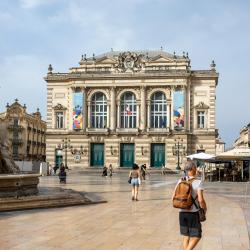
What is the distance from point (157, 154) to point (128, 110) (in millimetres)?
7244

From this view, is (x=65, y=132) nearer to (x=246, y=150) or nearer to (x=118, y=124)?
(x=118, y=124)

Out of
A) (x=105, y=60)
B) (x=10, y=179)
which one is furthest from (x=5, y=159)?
(x=105, y=60)

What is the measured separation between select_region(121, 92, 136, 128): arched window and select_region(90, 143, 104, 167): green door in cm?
435

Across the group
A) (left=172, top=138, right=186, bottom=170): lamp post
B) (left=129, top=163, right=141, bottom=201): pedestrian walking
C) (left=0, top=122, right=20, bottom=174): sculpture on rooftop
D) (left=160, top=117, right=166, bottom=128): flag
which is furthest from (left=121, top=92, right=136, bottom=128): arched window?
(left=0, top=122, right=20, bottom=174): sculpture on rooftop

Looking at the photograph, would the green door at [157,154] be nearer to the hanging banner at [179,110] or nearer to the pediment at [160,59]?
the hanging banner at [179,110]

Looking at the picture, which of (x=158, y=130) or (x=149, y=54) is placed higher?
(x=149, y=54)

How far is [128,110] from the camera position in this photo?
66688 mm

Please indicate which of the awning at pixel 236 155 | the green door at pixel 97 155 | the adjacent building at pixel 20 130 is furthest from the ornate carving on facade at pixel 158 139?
the adjacent building at pixel 20 130

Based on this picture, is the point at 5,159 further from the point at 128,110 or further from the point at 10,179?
the point at 128,110

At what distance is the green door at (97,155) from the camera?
6681cm

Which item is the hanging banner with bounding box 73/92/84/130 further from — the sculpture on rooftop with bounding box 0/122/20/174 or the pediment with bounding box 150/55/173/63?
the sculpture on rooftop with bounding box 0/122/20/174

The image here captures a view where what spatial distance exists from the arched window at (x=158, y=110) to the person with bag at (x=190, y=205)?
2277 inches

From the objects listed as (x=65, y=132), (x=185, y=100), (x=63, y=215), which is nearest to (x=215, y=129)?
(x=185, y=100)

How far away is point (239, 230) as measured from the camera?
12.4 metres
